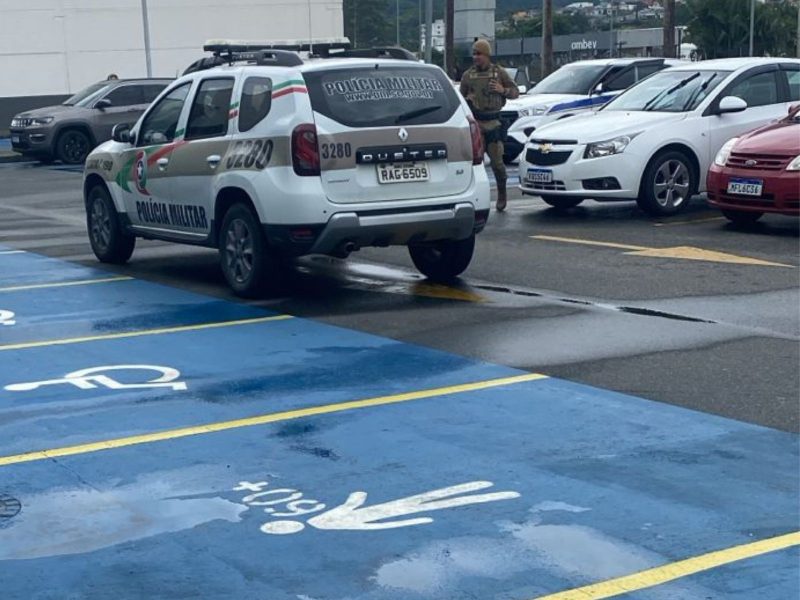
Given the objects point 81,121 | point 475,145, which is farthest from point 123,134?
point 81,121

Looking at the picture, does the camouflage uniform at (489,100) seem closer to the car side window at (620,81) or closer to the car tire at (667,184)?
the car tire at (667,184)

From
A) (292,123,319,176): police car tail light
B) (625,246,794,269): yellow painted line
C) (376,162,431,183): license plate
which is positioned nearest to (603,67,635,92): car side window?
(625,246,794,269): yellow painted line

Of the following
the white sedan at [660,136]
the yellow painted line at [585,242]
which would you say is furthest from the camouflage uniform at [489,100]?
the yellow painted line at [585,242]

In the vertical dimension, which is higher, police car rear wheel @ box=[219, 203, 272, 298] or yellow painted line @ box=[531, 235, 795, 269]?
police car rear wheel @ box=[219, 203, 272, 298]

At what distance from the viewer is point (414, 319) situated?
10.3 m

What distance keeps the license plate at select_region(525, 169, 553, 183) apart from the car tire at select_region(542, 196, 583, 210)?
0.31 meters

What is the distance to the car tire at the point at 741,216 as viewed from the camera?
14.7 metres

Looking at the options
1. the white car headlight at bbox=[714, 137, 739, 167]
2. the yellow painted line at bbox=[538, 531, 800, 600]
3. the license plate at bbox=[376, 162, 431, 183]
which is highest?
the license plate at bbox=[376, 162, 431, 183]

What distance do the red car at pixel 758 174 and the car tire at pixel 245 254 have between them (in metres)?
5.39

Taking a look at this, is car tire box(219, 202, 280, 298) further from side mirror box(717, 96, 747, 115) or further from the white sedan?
side mirror box(717, 96, 747, 115)

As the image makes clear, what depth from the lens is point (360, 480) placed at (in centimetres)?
635

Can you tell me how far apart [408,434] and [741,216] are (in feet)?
28.6

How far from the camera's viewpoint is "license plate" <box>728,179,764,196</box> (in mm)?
14164

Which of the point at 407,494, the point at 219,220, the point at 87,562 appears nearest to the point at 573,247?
the point at 219,220
